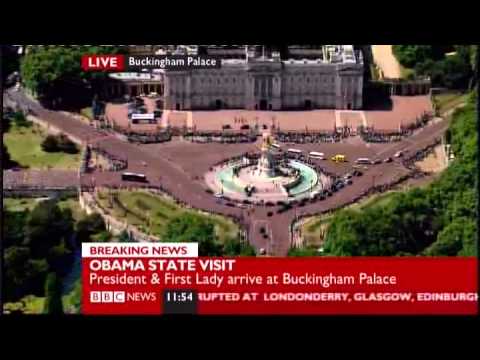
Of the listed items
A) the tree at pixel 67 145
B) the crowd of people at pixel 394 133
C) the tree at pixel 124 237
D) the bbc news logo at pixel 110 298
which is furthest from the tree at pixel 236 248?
the tree at pixel 67 145

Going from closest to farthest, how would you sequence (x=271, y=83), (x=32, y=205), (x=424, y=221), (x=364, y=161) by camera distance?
(x=424, y=221), (x=32, y=205), (x=364, y=161), (x=271, y=83)

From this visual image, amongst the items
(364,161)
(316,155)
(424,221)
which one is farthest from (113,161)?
(424,221)

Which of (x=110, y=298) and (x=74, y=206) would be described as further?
(x=74, y=206)

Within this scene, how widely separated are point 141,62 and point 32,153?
5913 millimetres

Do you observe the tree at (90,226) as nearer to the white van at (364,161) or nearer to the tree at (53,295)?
the tree at (53,295)

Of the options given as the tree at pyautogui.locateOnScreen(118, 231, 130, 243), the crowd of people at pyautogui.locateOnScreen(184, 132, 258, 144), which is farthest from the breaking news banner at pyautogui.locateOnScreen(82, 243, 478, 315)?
the crowd of people at pyautogui.locateOnScreen(184, 132, 258, 144)

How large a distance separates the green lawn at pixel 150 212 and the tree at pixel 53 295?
77.3 inches

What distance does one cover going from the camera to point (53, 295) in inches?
835

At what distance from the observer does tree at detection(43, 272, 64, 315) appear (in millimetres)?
20828

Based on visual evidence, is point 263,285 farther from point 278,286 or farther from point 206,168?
point 206,168

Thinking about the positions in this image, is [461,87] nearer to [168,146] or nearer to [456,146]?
[456,146]
